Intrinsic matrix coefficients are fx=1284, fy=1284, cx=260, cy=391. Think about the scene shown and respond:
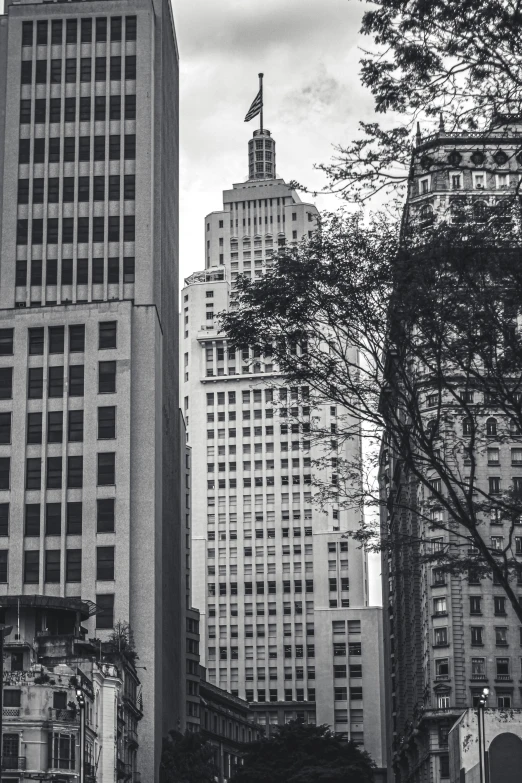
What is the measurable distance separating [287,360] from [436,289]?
17.0ft

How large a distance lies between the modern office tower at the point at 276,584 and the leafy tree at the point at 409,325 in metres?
→ 143

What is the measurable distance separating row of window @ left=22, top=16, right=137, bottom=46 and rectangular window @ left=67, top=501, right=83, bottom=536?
147ft

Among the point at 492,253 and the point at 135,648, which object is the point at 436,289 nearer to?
the point at 492,253

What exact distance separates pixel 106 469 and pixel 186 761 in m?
23.9

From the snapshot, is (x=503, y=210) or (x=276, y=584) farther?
(x=276, y=584)

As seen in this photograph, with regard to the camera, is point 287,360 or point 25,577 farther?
point 25,577

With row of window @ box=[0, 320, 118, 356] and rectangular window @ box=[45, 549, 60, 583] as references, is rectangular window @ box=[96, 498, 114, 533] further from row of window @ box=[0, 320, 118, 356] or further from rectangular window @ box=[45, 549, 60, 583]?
row of window @ box=[0, 320, 118, 356]

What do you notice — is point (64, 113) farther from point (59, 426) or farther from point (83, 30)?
point (59, 426)

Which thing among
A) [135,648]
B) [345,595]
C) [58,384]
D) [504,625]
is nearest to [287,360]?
[135,648]

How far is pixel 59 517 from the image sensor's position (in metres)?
103

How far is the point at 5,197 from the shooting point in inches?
4564

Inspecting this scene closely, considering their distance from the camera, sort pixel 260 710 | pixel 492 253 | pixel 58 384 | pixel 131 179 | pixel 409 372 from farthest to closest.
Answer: pixel 260 710 → pixel 131 179 → pixel 58 384 → pixel 409 372 → pixel 492 253

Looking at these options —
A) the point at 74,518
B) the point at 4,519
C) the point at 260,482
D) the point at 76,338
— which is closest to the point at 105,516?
the point at 74,518

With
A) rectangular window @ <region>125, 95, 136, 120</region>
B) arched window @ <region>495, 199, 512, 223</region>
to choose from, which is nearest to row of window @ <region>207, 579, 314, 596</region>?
rectangular window @ <region>125, 95, 136, 120</region>
